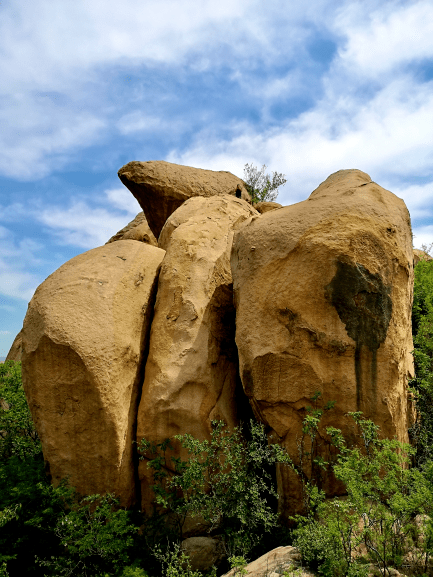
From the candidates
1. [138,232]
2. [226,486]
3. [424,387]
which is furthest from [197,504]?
[138,232]

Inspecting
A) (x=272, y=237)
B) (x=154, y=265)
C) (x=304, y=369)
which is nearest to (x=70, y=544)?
(x=304, y=369)

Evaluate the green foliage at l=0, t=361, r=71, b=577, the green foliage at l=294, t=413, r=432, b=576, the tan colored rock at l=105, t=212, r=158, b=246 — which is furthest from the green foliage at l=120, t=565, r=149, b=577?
the tan colored rock at l=105, t=212, r=158, b=246

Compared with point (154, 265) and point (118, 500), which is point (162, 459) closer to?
point (118, 500)

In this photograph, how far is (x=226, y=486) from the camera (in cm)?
589

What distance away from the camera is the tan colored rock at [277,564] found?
14.2 ft

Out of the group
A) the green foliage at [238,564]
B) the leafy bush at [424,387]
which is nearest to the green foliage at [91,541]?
the green foliage at [238,564]

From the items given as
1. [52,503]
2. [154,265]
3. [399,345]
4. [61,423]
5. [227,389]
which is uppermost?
[154,265]

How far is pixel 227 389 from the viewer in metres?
6.93

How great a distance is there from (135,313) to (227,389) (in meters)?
1.87

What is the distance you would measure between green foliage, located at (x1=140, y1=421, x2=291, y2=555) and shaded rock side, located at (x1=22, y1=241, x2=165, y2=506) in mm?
546

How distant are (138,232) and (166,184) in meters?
3.85

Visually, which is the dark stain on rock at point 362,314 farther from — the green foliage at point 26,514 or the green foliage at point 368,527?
the green foliage at point 26,514

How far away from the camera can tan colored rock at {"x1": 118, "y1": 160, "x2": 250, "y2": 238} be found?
13125 mm

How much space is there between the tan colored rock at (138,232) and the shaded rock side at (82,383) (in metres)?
9.18
